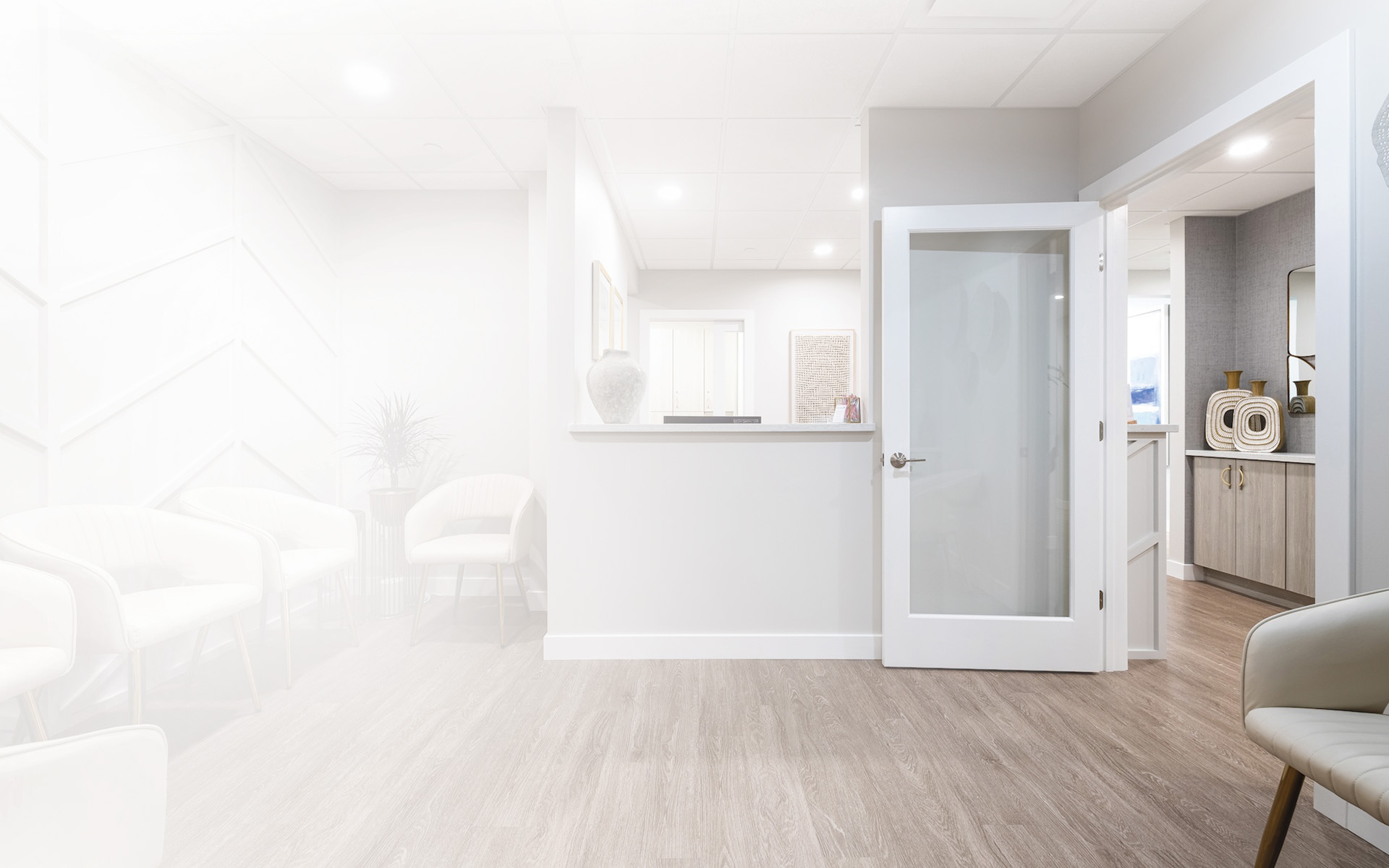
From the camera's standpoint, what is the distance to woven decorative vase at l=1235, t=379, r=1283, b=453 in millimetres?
3461

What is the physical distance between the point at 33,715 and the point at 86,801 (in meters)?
0.56

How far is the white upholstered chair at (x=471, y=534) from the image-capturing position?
270 centimetres

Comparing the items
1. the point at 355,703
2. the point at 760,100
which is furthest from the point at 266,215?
the point at 760,100

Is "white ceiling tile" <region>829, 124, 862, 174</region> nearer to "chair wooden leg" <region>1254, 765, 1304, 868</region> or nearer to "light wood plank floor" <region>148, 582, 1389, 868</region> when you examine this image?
"light wood plank floor" <region>148, 582, 1389, 868</region>

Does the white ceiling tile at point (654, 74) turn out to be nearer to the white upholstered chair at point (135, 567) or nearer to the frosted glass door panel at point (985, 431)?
the frosted glass door panel at point (985, 431)

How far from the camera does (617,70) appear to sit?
231 centimetres

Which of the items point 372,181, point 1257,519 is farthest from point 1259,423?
point 372,181

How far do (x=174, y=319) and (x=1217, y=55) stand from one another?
117 inches

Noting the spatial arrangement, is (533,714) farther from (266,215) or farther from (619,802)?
(266,215)

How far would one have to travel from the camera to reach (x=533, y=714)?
206cm

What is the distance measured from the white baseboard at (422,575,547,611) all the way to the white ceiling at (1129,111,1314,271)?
3492 millimetres

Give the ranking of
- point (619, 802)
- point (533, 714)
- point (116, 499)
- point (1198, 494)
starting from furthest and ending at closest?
point (1198, 494) → point (533, 714) → point (619, 802) → point (116, 499)

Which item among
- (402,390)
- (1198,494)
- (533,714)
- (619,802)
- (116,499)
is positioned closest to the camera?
(116,499)

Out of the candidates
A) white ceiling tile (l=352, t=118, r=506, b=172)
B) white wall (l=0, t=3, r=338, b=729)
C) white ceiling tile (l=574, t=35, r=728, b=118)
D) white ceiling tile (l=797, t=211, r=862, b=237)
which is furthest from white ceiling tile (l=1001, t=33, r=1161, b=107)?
white wall (l=0, t=3, r=338, b=729)
